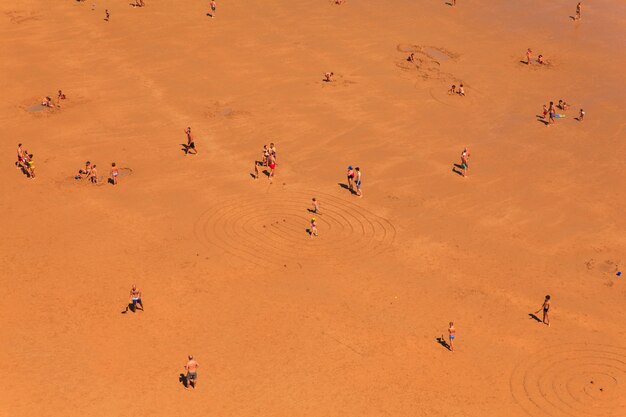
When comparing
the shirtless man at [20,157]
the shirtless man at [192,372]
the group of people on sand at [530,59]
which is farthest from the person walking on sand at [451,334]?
the group of people on sand at [530,59]

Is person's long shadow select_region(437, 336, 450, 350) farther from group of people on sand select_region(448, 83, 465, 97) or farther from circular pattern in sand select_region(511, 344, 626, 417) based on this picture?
group of people on sand select_region(448, 83, 465, 97)

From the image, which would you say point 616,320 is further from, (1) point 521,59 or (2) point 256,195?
(1) point 521,59

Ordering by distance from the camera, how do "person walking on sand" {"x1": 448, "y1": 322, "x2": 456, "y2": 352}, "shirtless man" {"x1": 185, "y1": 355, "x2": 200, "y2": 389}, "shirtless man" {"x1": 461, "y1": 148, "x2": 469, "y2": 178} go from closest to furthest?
1. "shirtless man" {"x1": 185, "y1": 355, "x2": 200, "y2": 389}
2. "person walking on sand" {"x1": 448, "y1": 322, "x2": 456, "y2": 352}
3. "shirtless man" {"x1": 461, "y1": 148, "x2": 469, "y2": 178}

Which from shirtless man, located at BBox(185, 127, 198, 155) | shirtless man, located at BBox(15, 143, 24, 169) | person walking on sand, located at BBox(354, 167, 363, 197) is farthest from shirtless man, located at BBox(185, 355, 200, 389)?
shirtless man, located at BBox(15, 143, 24, 169)

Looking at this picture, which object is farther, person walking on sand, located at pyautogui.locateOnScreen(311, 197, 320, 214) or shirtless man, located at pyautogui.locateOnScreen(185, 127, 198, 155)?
shirtless man, located at pyautogui.locateOnScreen(185, 127, 198, 155)

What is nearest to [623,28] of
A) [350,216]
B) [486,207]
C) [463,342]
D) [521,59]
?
[521,59]

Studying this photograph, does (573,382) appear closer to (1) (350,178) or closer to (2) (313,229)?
(2) (313,229)
